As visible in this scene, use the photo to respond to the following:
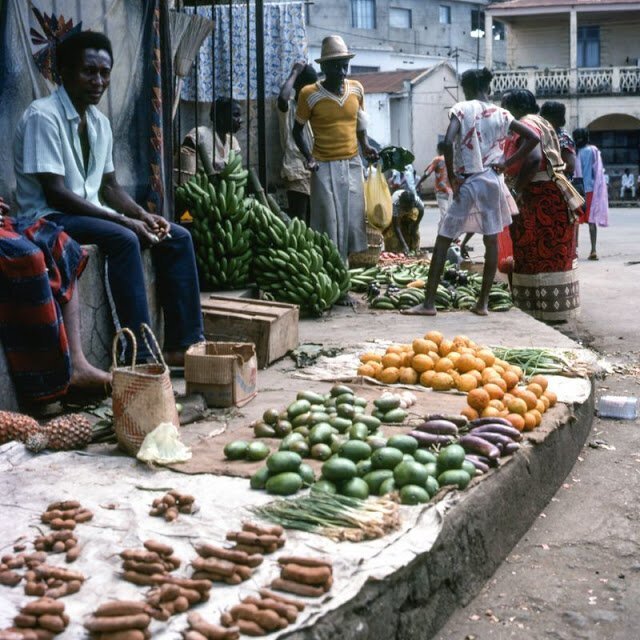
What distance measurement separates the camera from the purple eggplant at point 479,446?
4043mm

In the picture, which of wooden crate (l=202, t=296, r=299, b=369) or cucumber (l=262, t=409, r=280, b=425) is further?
Result: wooden crate (l=202, t=296, r=299, b=369)

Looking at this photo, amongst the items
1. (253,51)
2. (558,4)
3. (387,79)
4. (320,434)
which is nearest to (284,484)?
(320,434)

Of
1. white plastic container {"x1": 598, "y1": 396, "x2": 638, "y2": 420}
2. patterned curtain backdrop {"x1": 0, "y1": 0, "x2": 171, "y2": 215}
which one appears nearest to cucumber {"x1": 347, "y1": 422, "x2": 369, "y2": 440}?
white plastic container {"x1": 598, "y1": 396, "x2": 638, "y2": 420}

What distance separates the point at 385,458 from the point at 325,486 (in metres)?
0.31

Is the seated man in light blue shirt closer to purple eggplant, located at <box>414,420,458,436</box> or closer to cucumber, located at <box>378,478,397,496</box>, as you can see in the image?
purple eggplant, located at <box>414,420,458,436</box>

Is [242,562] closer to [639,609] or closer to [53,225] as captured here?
[639,609]

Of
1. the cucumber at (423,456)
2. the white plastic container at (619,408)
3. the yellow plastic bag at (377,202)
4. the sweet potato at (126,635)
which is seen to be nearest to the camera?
the sweet potato at (126,635)

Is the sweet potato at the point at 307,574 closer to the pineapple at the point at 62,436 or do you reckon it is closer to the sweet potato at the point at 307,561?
the sweet potato at the point at 307,561

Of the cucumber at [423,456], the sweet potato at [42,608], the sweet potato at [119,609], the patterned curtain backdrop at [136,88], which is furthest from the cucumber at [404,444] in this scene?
the patterned curtain backdrop at [136,88]

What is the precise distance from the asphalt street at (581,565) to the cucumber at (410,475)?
0.47 m

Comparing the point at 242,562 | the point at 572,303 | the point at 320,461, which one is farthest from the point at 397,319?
the point at 242,562

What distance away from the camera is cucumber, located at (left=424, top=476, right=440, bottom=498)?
11.8ft

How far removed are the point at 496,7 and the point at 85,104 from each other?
37.1 m

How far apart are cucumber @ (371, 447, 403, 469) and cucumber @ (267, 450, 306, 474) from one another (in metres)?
0.30
